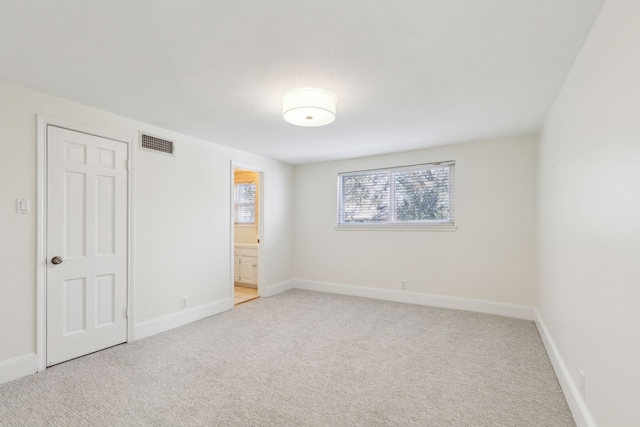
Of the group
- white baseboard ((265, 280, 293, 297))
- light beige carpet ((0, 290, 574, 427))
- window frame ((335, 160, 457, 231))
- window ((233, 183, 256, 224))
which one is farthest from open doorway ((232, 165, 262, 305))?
light beige carpet ((0, 290, 574, 427))

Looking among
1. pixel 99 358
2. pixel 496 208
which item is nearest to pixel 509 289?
pixel 496 208

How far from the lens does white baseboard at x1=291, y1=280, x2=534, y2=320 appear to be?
4.02m

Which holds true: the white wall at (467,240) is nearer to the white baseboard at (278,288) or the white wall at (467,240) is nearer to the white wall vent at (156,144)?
the white baseboard at (278,288)

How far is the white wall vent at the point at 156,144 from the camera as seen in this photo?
135 inches

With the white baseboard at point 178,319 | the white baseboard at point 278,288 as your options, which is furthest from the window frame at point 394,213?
the white baseboard at point 178,319

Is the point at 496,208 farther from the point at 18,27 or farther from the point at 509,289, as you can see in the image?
the point at 18,27

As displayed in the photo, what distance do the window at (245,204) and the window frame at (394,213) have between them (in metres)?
1.95

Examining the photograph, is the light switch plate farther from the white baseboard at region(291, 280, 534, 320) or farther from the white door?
the white baseboard at region(291, 280, 534, 320)

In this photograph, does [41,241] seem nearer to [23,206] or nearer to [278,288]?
[23,206]

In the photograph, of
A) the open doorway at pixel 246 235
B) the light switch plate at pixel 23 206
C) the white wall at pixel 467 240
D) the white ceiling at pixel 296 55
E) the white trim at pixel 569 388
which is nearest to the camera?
the white ceiling at pixel 296 55

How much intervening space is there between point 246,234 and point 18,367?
407 cm

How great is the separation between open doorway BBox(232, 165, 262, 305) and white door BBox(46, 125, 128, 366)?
2.34 metres

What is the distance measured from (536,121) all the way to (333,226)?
10.7 feet

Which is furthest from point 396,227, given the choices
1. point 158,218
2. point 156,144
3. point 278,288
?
point 156,144
